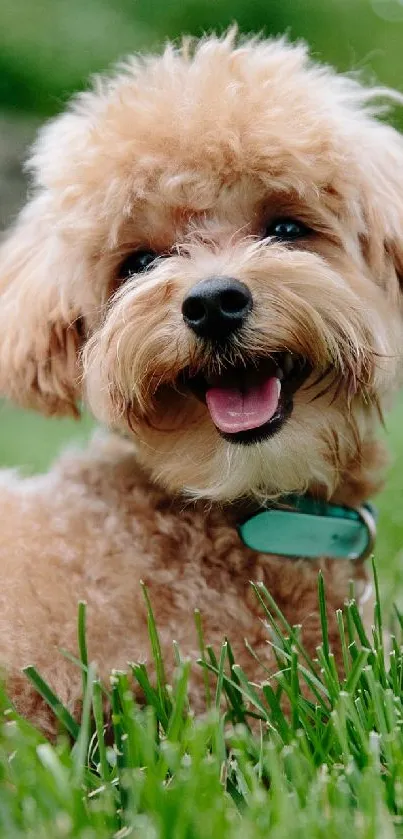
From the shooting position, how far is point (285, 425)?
245 centimetres

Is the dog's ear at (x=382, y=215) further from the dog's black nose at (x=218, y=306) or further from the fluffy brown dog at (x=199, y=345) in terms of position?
the dog's black nose at (x=218, y=306)

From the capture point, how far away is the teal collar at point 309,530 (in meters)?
2.44

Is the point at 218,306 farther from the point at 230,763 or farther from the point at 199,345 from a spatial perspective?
the point at 230,763

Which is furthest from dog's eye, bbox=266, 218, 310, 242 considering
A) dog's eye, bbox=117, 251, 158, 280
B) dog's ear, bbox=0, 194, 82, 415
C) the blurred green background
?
the blurred green background

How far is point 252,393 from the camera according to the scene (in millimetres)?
2479

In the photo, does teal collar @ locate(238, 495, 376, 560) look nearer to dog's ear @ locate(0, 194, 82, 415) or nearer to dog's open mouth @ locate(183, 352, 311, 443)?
dog's open mouth @ locate(183, 352, 311, 443)

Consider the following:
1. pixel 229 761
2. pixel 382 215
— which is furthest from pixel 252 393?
pixel 229 761

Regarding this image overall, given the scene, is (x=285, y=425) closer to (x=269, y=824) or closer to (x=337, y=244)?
(x=337, y=244)

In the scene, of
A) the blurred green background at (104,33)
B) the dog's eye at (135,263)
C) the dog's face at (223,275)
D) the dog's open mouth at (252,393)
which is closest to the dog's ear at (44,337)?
the dog's face at (223,275)

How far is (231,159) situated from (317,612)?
1.09 meters

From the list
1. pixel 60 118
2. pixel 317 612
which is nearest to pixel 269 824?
pixel 317 612

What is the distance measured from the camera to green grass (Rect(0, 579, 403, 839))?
1.50 metres

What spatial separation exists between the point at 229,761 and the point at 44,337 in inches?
48.4

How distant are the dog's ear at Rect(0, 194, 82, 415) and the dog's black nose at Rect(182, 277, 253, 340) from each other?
1.61ft
